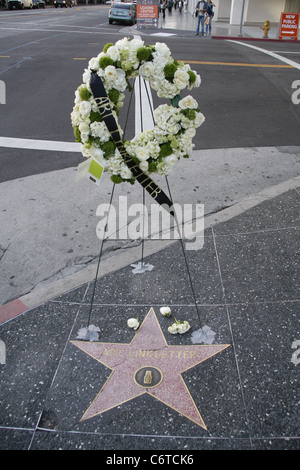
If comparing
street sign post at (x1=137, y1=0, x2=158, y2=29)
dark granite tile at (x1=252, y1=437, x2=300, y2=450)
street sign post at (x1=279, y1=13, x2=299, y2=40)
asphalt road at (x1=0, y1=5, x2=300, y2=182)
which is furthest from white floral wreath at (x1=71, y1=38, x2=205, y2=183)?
street sign post at (x1=137, y1=0, x2=158, y2=29)

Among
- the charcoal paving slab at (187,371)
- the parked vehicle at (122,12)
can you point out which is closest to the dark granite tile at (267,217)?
the charcoal paving slab at (187,371)

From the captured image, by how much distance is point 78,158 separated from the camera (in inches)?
265

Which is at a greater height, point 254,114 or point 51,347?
point 254,114

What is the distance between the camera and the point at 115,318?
11.7ft

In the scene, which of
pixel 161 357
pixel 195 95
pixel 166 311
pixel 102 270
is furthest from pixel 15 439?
pixel 195 95

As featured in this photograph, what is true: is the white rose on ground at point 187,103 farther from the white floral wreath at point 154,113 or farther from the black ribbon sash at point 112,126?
the black ribbon sash at point 112,126

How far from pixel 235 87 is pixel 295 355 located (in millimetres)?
9420

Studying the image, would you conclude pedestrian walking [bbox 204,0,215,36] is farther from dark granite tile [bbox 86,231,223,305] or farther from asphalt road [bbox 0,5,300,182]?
dark granite tile [bbox 86,231,223,305]

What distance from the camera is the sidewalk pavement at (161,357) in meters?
2.61

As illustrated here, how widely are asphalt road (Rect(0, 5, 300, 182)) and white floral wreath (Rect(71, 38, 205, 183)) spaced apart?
368cm

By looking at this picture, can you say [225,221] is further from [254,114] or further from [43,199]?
[254,114]

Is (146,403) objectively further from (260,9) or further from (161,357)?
(260,9)

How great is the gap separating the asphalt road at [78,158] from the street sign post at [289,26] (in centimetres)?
846

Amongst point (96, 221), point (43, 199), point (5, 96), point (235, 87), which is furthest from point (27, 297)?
point (235, 87)
